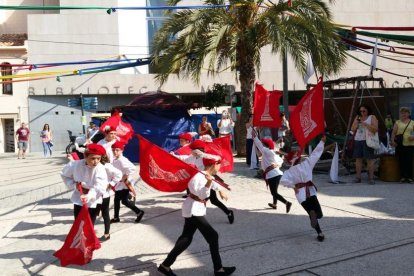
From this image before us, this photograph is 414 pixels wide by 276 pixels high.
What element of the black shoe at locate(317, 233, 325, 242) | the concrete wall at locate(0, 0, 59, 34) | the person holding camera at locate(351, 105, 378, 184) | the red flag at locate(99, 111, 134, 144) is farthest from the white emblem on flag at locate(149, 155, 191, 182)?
the concrete wall at locate(0, 0, 59, 34)

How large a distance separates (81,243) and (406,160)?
25.7 ft

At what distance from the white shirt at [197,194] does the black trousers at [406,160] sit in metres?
6.88

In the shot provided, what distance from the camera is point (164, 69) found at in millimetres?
14398

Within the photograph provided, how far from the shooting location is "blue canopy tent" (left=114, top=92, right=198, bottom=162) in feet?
54.5

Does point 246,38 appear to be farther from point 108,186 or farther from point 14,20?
point 14,20

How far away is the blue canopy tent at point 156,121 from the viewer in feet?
54.5

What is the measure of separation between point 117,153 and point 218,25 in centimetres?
808

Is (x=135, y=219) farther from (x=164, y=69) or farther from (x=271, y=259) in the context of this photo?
(x=164, y=69)

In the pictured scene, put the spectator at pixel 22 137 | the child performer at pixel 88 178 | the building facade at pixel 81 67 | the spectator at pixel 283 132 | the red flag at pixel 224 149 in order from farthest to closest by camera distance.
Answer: the building facade at pixel 81 67
the spectator at pixel 22 137
the spectator at pixel 283 132
the red flag at pixel 224 149
the child performer at pixel 88 178

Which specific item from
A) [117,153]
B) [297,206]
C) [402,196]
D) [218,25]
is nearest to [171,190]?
[117,153]

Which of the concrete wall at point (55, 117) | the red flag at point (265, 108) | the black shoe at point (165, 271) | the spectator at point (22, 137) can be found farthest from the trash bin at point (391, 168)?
the concrete wall at point (55, 117)

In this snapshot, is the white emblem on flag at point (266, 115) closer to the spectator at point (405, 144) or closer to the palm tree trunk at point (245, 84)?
the spectator at point (405, 144)

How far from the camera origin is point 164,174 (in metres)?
5.22

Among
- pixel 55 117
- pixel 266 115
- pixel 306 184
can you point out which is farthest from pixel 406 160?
pixel 55 117
